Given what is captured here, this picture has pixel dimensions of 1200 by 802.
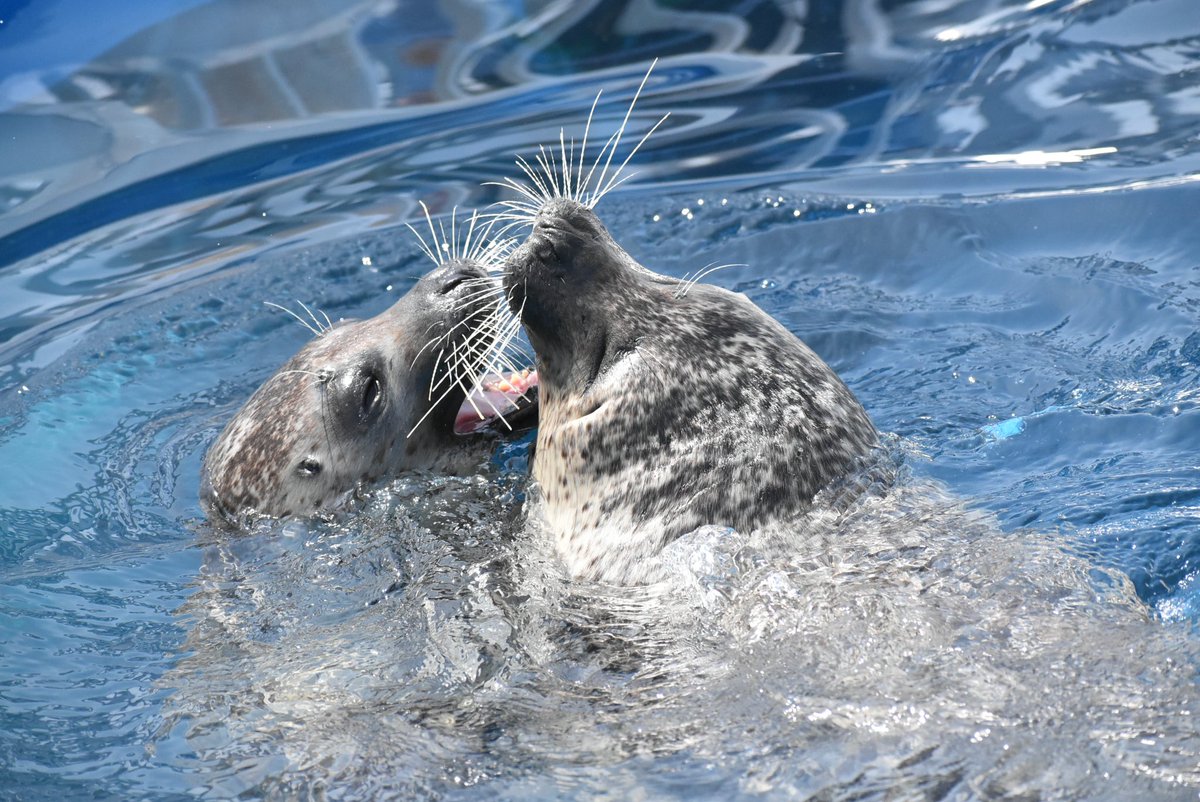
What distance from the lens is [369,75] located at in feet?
34.5

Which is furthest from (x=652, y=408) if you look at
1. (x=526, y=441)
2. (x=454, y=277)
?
(x=454, y=277)

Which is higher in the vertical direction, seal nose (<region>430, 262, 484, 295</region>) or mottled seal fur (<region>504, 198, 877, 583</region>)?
seal nose (<region>430, 262, 484, 295</region>)

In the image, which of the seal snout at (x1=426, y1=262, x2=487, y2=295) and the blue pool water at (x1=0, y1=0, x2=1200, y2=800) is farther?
the seal snout at (x1=426, y1=262, x2=487, y2=295)

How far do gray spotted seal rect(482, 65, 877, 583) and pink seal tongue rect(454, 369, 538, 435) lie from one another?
0.81 m

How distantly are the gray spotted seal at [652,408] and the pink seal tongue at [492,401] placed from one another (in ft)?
2.67

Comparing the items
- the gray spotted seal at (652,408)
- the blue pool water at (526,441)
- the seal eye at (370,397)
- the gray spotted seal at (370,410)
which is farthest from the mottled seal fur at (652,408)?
the seal eye at (370,397)

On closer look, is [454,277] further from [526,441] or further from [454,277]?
[526,441]

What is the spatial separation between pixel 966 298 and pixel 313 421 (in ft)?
12.0

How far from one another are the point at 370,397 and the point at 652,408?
1538 mm

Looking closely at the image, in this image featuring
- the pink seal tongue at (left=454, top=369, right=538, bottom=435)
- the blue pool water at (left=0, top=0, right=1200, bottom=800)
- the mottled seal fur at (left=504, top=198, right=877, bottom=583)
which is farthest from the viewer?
the pink seal tongue at (left=454, top=369, right=538, bottom=435)

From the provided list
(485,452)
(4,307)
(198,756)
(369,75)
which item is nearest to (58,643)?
(198,756)

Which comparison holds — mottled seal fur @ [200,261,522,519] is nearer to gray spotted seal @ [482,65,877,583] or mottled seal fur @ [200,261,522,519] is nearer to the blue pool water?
the blue pool water

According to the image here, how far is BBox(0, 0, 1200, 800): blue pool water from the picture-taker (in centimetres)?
378

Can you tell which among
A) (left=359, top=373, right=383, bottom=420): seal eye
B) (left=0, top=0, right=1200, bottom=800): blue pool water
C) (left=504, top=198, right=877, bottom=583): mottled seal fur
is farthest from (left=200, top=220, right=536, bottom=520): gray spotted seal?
(left=504, top=198, right=877, bottom=583): mottled seal fur
